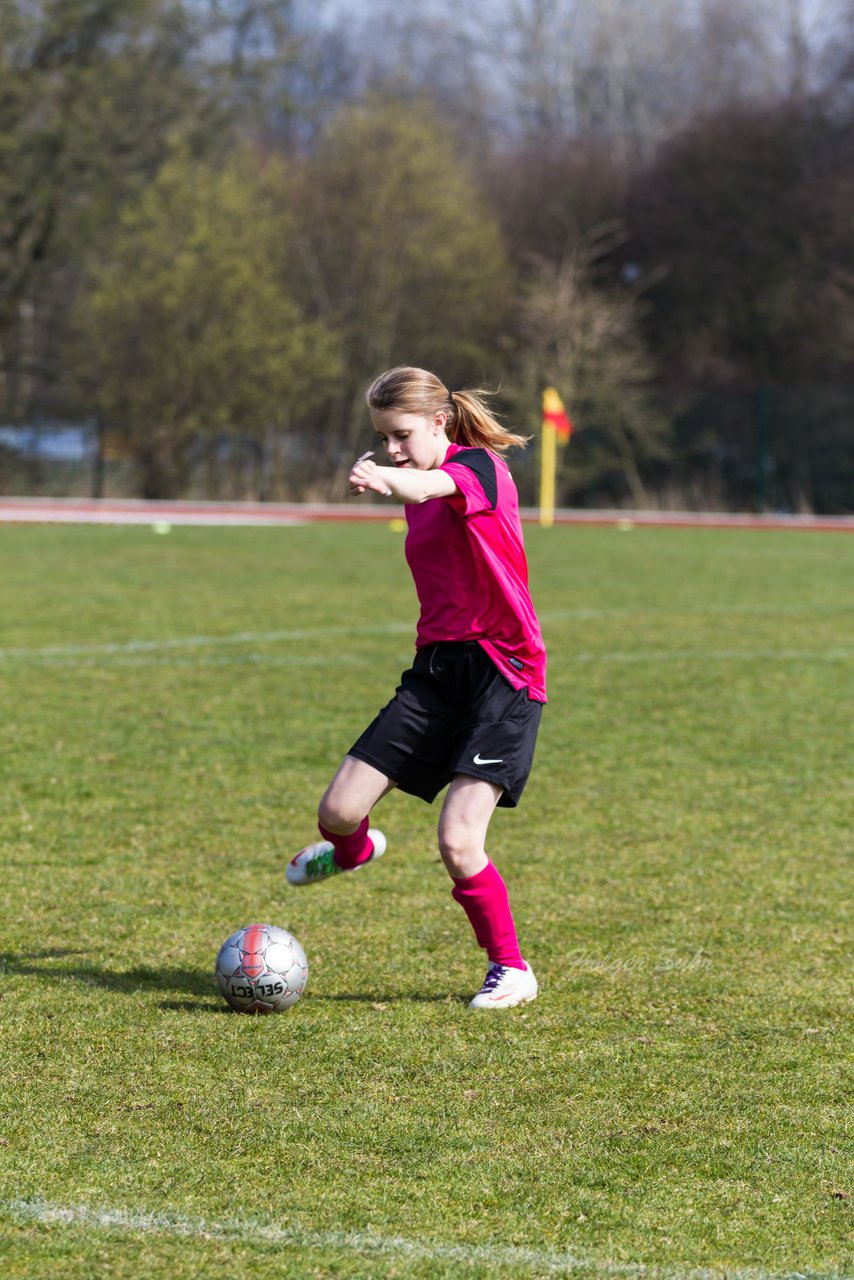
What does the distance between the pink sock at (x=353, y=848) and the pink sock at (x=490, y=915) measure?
402 millimetres

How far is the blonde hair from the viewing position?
166 inches

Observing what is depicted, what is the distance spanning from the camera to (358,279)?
37.3 m

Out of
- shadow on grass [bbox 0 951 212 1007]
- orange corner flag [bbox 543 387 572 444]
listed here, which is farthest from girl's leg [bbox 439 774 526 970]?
orange corner flag [bbox 543 387 572 444]

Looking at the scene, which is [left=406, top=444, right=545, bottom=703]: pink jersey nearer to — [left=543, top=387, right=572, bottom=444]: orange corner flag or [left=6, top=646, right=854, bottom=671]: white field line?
[left=6, top=646, right=854, bottom=671]: white field line

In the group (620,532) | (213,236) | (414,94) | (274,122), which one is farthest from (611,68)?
(620,532)

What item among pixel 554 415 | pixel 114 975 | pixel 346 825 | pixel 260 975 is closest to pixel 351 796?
pixel 346 825

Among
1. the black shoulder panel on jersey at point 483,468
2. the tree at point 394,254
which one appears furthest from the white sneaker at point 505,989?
the tree at point 394,254

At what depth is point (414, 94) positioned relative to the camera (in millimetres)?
52344

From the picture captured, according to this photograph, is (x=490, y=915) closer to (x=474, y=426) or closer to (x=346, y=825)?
(x=346, y=825)

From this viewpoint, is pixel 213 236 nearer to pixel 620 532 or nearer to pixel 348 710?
pixel 620 532

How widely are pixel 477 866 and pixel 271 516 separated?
26.6 metres

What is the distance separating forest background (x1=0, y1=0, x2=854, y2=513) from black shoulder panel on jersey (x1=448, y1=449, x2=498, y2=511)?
30614 mm

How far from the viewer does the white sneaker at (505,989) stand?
4230 mm

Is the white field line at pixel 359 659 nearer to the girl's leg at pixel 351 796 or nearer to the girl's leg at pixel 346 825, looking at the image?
the girl's leg at pixel 346 825
